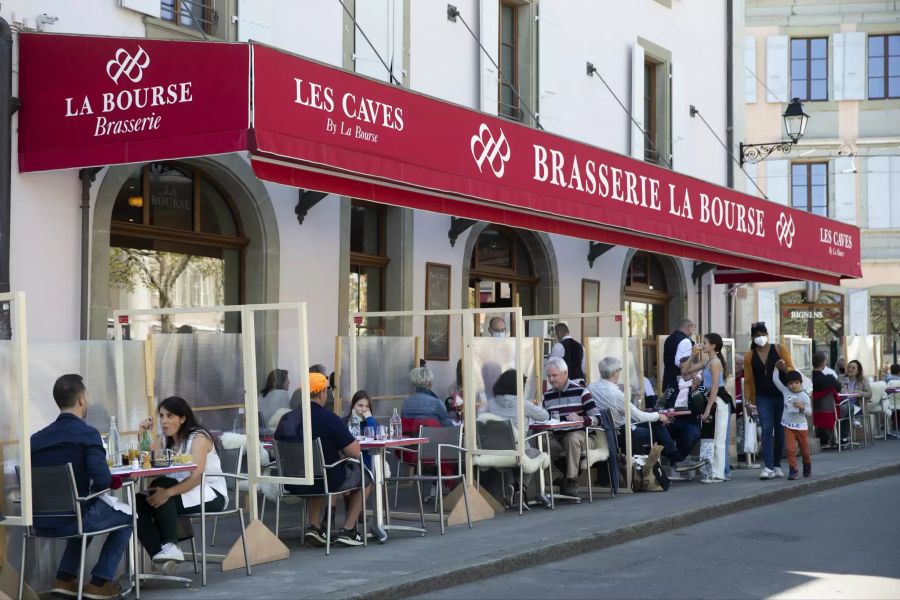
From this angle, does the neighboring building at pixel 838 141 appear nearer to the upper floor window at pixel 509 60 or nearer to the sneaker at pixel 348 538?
the upper floor window at pixel 509 60

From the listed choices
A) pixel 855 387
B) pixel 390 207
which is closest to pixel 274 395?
pixel 390 207

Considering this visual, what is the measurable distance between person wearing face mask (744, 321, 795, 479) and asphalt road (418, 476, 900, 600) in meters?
2.06

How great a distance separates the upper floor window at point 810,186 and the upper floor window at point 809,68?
1723 mm

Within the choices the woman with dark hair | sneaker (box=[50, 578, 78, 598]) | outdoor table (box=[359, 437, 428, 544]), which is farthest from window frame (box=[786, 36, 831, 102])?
sneaker (box=[50, 578, 78, 598])

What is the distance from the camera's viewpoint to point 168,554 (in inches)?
330

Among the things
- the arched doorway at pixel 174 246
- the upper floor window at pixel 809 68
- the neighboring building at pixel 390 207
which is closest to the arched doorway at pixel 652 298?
the neighboring building at pixel 390 207

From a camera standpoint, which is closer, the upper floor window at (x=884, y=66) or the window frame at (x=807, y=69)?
the upper floor window at (x=884, y=66)

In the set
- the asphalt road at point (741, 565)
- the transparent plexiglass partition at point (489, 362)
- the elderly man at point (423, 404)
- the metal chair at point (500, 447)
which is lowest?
the asphalt road at point (741, 565)

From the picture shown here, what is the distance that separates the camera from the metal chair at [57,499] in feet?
24.2

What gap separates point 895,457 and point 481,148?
8959 mm

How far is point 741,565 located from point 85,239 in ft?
19.4

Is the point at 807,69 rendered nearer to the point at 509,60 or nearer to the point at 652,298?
the point at 652,298

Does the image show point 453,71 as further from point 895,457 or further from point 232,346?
point 895,457

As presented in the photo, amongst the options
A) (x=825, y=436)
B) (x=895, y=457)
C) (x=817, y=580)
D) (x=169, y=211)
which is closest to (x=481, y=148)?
(x=169, y=211)
